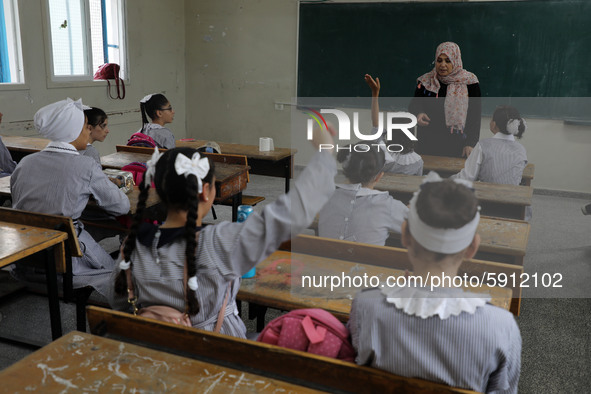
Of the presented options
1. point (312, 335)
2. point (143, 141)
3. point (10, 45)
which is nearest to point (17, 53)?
point (10, 45)

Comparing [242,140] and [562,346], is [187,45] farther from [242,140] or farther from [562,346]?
[562,346]

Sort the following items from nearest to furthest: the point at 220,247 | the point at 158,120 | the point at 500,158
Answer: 1. the point at 220,247
2. the point at 500,158
3. the point at 158,120

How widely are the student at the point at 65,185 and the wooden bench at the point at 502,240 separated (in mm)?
938

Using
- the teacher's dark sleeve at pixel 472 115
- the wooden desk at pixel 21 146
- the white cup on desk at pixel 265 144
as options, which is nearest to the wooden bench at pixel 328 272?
the teacher's dark sleeve at pixel 472 115

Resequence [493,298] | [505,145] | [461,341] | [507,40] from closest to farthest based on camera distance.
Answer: [461,341], [493,298], [505,145], [507,40]

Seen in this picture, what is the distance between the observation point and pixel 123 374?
1001 millimetres

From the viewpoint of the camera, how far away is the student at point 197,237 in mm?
1179

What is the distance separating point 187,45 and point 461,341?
6.26 meters

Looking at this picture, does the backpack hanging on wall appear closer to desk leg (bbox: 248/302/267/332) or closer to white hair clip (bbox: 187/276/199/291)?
desk leg (bbox: 248/302/267/332)

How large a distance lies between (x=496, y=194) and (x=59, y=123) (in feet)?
7.08

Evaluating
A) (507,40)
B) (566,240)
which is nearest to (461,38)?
(507,40)

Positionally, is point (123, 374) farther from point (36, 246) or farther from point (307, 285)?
point (36, 246)

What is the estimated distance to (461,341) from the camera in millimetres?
973

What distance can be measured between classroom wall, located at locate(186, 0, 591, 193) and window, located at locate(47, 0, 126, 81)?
1.13 meters
